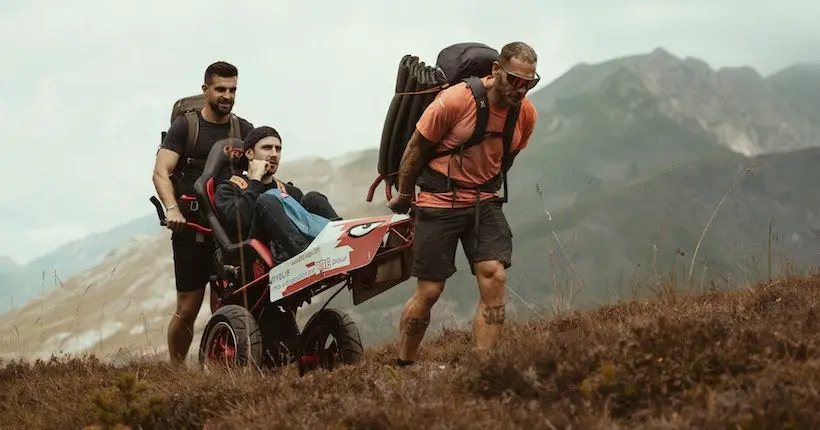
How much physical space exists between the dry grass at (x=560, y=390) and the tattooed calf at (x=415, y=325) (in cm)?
48

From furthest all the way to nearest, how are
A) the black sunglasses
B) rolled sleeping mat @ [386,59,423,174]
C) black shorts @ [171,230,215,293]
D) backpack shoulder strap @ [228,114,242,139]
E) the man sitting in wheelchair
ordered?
1. black shorts @ [171,230,215,293]
2. backpack shoulder strap @ [228,114,242,139]
3. the man sitting in wheelchair
4. rolled sleeping mat @ [386,59,423,174]
5. the black sunglasses

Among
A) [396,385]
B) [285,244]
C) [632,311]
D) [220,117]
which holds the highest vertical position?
[220,117]

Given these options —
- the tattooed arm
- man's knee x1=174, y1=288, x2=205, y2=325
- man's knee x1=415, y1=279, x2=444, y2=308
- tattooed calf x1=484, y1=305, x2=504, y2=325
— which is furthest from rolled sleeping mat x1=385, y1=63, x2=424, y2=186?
man's knee x1=174, y1=288, x2=205, y2=325

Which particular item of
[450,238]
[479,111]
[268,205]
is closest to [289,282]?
[268,205]

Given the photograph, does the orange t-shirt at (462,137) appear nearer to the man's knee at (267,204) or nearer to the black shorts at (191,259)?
the man's knee at (267,204)

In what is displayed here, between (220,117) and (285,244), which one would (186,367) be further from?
(220,117)

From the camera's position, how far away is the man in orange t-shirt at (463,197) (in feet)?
20.6

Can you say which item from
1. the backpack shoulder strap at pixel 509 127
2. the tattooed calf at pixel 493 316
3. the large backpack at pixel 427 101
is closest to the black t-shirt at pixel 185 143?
the large backpack at pixel 427 101

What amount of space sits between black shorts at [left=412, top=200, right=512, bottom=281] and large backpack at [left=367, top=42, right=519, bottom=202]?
17 centimetres

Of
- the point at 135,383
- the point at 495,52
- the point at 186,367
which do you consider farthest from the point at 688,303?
the point at 135,383

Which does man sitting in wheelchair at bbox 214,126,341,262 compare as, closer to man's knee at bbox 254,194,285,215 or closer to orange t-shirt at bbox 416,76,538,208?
man's knee at bbox 254,194,285,215

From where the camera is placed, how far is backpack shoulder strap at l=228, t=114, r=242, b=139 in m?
8.27

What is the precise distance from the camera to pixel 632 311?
8.45m

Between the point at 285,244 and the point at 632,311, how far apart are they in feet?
10.5
